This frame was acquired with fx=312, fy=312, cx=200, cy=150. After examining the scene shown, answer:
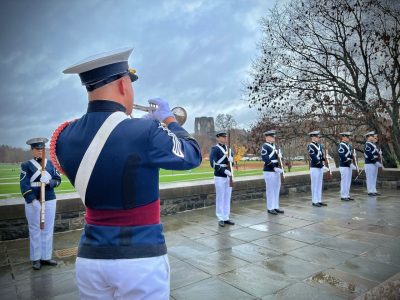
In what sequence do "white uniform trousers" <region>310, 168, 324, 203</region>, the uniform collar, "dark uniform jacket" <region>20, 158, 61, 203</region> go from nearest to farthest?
the uniform collar < "dark uniform jacket" <region>20, 158, 61, 203</region> < "white uniform trousers" <region>310, 168, 324, 203</region>

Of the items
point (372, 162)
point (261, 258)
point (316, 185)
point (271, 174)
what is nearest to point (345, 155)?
point (372, 162)

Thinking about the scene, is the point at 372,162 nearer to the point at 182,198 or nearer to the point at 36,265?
the point at 182,198

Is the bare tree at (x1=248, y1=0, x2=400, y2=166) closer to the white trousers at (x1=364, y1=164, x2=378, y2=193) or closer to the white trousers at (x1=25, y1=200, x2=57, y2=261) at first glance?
the white trousers at (x1=364, y1=164, x2=378, y2=193)

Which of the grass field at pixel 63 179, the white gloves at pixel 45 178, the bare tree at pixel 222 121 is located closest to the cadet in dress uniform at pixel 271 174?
the white gloves at pixel 45 178

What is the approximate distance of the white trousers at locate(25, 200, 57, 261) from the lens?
486 cm

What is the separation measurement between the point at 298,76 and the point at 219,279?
9468mm

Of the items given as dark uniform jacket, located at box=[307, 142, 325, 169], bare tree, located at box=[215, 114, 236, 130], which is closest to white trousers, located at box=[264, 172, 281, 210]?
dark uniform jacket, located at box=[307, 142, 325, 169]

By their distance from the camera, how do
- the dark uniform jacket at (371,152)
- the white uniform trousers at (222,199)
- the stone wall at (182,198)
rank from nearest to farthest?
1. the stone wall at (182,198)
2. the white uniform trousers at (222,199)
3. the dark uniform jacket at (371,152)

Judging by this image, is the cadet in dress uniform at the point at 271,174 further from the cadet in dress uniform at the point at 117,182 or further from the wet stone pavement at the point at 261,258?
the cadet in dress uniform at the point at 117,182

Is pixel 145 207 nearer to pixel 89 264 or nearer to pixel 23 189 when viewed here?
pixel 89 264

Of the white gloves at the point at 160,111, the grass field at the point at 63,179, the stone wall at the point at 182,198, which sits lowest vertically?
the grass field at the point at 63,179

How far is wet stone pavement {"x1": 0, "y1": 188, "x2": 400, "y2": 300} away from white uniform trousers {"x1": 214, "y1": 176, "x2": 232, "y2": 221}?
0.32m

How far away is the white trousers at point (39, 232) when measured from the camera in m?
4.86

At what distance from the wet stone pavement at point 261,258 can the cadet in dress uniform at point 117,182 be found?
7.36 ft
